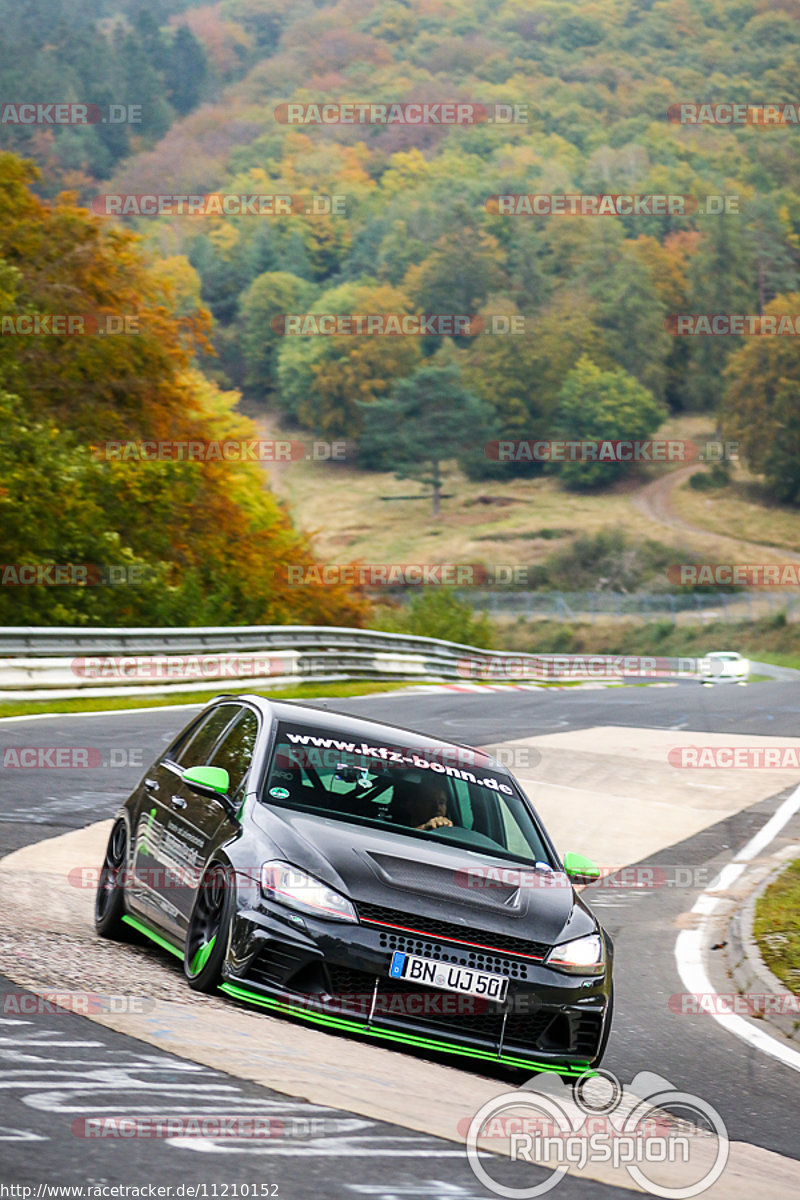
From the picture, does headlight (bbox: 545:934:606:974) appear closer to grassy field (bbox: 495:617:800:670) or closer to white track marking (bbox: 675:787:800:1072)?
white track marking (bbox: 675:787:800:1072)

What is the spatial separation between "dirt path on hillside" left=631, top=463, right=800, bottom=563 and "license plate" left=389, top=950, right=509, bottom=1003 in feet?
382

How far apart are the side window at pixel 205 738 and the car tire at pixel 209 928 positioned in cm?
115

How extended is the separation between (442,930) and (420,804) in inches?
45.8

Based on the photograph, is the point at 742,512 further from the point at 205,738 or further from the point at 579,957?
the point at 579,957

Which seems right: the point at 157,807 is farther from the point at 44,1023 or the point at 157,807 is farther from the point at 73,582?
the point at 73,582

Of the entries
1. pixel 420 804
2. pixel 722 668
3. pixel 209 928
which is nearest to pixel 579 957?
pixel 420 804

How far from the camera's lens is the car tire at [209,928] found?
6.30m

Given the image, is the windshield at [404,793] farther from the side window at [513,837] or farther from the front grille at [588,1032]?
the front grille at [588,1032]

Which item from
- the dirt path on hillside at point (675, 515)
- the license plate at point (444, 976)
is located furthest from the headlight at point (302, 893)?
the dirt path on hillside at point (675, 515)

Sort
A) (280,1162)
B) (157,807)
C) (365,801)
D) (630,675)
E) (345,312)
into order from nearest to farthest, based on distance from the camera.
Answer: (280,1162)
(365,801)
(157,807)
(630,675)
(345,312)

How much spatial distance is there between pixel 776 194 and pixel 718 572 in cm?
8065

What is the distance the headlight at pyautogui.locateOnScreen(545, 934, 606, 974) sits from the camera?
627 centimetres

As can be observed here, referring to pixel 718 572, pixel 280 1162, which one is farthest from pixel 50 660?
pixel 718 572

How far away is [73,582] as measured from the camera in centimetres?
2917
